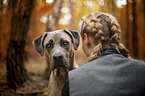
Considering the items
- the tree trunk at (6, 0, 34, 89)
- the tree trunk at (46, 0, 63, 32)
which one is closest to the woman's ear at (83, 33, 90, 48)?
the tree trunk at (6, 0, 34, 89)

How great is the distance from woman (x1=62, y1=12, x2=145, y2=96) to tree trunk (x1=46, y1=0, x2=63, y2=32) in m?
4.39

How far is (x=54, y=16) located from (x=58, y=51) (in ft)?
12.6

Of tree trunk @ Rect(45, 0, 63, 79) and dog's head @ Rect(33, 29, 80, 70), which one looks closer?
dog's head @ Rect(33, 29, 80, 70)

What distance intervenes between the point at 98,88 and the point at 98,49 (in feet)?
1.58

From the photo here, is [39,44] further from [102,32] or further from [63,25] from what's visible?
[63,25]

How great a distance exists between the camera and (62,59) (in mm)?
2471

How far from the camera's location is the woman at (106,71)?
137 centimetres

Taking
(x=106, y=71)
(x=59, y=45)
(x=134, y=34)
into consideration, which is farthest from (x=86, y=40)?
(x=134, y=34)

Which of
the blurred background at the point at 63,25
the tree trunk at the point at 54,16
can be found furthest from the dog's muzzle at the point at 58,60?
the tree trunk at the point at 54,16

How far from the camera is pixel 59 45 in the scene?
2662mm

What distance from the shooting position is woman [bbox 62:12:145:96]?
4.50ft

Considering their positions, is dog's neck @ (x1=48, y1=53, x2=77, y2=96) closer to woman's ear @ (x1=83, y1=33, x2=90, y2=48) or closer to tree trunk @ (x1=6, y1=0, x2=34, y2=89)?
woman's ear @ (x1=83, y1=33, x2=90, y2=48)

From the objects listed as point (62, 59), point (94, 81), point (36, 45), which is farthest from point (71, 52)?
point (94, 81)

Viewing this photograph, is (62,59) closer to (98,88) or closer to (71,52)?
(71,52)
